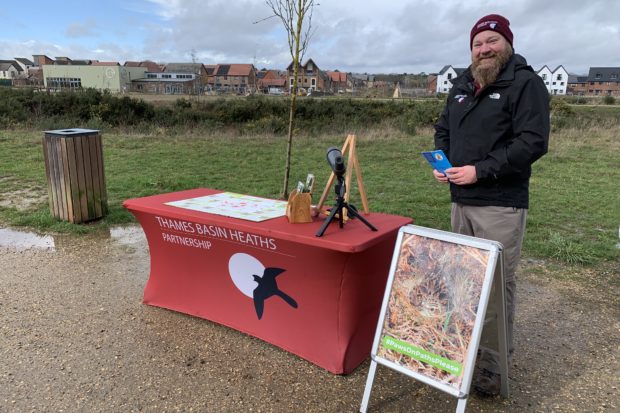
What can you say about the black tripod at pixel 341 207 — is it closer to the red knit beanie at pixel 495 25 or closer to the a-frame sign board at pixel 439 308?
the a-frame sign board at pixel 439 308

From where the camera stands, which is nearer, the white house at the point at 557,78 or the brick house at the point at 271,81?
the brick house at the point at 271,81

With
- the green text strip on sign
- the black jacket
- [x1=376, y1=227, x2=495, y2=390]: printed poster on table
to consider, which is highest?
the black jacket

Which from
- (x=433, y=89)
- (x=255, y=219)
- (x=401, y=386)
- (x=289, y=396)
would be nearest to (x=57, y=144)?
(x=255, y=219)

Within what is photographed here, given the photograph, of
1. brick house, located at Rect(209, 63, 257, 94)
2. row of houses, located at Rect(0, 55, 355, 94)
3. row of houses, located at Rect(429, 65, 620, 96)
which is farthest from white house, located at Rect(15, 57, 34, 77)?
row of houses, located at Rect(429, 65, 620, 96)

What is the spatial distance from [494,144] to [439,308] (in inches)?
37.7

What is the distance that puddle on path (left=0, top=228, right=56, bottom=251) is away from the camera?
18.0 ft

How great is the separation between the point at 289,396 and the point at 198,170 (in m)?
7.45

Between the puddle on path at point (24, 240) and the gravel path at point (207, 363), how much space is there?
100 centimetres

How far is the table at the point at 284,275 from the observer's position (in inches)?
114

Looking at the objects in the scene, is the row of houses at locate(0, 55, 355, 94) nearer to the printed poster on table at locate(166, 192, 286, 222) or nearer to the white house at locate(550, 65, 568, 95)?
the white house at locate(550, 65, 568, 95)

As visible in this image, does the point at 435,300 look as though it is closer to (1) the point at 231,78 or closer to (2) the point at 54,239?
(2) the point at 54,239

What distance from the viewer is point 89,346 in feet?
11.1

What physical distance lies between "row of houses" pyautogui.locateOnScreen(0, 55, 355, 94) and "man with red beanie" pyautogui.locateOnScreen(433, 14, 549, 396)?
48906 millimetres

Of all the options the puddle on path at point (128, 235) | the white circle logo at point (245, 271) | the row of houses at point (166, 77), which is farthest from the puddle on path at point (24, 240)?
the row of houses at point (166, 77)
